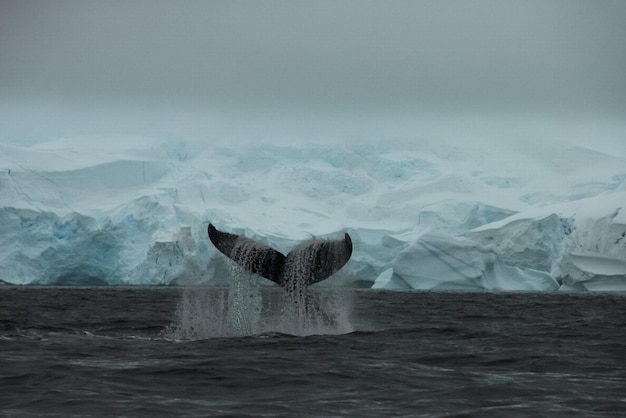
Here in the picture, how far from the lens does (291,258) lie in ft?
43.3

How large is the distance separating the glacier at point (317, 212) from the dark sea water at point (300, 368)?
3380 cm

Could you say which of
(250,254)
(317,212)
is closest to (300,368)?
(250,254)

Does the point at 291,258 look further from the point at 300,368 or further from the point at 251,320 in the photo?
the point at 300,368

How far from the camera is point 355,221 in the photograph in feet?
257

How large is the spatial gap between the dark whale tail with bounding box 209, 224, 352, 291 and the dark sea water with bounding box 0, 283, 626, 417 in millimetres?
951

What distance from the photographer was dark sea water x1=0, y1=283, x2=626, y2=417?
24.8 ft

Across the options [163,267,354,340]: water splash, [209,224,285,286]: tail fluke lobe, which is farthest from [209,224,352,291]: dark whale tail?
[163,267,354,340]: water splash

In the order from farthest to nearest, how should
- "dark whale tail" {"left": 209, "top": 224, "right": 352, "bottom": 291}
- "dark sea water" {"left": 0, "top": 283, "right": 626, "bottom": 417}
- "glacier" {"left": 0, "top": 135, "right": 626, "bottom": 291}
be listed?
"glacier" {"left": 0, "top": 135, "right": 626, "bottom": 291} → "dark whale tail" {"left": 209, "top": 224, "right": 352, "bottom": 291} → "dark sea water" {"left": 0, "top": 283, "right": 626, "bottom": 417}

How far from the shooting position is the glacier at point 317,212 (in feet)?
167

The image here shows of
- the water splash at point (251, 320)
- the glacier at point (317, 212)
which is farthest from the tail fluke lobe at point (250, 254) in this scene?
the glacier at point (317, 212)

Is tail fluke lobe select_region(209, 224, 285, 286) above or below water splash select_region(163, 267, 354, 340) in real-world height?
above

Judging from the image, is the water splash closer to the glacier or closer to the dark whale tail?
the dark whale tail

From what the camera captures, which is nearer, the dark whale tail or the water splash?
the dark whale tail

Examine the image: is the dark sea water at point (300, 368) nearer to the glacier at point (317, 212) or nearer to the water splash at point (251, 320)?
the water splash at point (251, 320)
